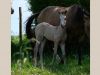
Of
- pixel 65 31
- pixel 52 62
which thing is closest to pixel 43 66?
pixel 52 62

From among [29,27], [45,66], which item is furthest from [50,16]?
[45,66]

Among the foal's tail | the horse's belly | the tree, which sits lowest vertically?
the horse's belly

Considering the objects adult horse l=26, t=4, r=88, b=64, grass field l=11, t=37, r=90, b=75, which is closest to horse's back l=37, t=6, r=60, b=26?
adult horse l=26, t=4, r=88, b=64

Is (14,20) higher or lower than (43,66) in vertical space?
higher

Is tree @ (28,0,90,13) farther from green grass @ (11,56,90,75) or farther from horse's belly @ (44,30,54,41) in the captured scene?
green grass @ (11,56,90,75)

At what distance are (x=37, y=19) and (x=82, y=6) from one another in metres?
0.32

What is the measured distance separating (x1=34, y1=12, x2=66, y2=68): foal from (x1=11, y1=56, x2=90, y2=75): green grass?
0.05m

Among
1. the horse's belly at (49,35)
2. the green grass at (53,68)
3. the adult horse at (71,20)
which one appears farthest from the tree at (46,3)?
the green grass at (53,68)

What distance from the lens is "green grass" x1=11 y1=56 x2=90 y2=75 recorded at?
231 cm

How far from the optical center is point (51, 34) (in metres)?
2.64

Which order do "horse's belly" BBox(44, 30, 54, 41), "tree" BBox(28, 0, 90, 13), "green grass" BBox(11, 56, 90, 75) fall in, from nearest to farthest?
"green grass" BBox(11, 56, 90, 75) → "tree" BBox(28, 0, 90, 13) → "horse's belly" BBox(44, 30, 54, 41)

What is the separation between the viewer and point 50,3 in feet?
8.36

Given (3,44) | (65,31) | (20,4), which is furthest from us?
(65,31)

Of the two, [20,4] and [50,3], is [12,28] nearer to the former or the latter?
[20,4]
